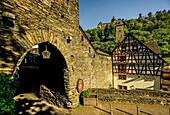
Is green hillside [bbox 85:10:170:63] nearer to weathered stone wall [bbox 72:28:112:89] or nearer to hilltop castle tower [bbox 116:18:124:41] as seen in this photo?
hilltop castle tower [bbox 116:18:124:41]

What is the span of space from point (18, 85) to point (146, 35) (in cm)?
4087

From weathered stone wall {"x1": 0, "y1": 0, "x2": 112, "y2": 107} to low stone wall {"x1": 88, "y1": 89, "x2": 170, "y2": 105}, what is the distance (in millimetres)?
1734

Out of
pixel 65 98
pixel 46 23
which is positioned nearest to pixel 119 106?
pixel 65 98

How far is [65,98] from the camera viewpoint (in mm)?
6785

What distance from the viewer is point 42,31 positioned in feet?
15.3

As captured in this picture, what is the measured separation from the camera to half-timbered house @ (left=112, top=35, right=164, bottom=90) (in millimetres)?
14297

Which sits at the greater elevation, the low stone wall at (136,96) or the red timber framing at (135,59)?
the red timber framing at (135,59)

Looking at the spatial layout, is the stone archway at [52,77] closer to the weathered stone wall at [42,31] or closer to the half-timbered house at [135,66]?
the weathered stone wall at [42,31]

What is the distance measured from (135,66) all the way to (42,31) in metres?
14.0

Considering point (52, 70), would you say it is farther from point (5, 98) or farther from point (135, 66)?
point (135, 66)

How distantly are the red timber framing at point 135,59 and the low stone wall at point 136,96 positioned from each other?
596cm

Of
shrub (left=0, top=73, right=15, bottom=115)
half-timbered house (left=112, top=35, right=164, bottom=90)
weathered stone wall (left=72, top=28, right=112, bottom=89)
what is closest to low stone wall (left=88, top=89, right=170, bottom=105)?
weathered stone wall (left=72, top=28, right=112, bottom=89)

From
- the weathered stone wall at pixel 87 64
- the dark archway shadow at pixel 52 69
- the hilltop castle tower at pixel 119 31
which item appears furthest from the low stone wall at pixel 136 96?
the hilltop castle tower at pixel 119 31

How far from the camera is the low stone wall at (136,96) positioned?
347 inches
